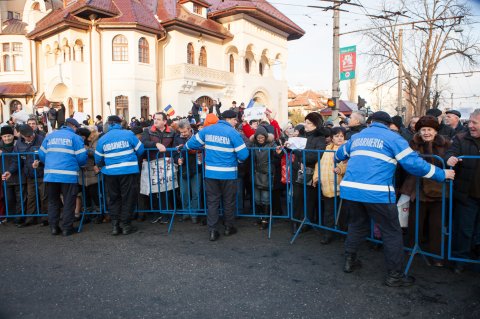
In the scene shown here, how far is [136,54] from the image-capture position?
23.9 meters

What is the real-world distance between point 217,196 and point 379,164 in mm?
2561

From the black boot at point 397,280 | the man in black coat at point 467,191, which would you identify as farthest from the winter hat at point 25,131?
the man in black coat at point 467,191

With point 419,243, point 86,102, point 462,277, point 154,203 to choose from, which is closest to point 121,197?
point 154,203

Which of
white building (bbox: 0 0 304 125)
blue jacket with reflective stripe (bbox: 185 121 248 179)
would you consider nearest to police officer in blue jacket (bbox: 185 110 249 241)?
blue jacket with reflective stripe (bbox: 185 121 248 179)

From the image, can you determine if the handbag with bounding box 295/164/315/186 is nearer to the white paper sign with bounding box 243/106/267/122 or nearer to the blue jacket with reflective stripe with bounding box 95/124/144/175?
the blue jacket with reflective stripe with bounding box 95/124/144/175

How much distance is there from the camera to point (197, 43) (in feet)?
88.6

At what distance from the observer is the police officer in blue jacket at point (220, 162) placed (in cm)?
549

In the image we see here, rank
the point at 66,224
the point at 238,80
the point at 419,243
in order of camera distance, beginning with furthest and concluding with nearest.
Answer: the point at 238,80
the point at 66,224
the point at 419,243

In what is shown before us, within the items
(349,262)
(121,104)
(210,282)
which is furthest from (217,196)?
(121,104)

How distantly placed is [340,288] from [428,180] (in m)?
1.54

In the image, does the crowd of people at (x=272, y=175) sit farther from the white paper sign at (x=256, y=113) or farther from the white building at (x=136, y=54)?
the white building at (x=136, y=54)

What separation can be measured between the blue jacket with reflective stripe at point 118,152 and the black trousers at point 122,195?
5.1 inches

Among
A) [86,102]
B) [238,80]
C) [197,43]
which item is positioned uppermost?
[197,43]

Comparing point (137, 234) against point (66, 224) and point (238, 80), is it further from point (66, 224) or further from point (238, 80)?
point (238, 80)
